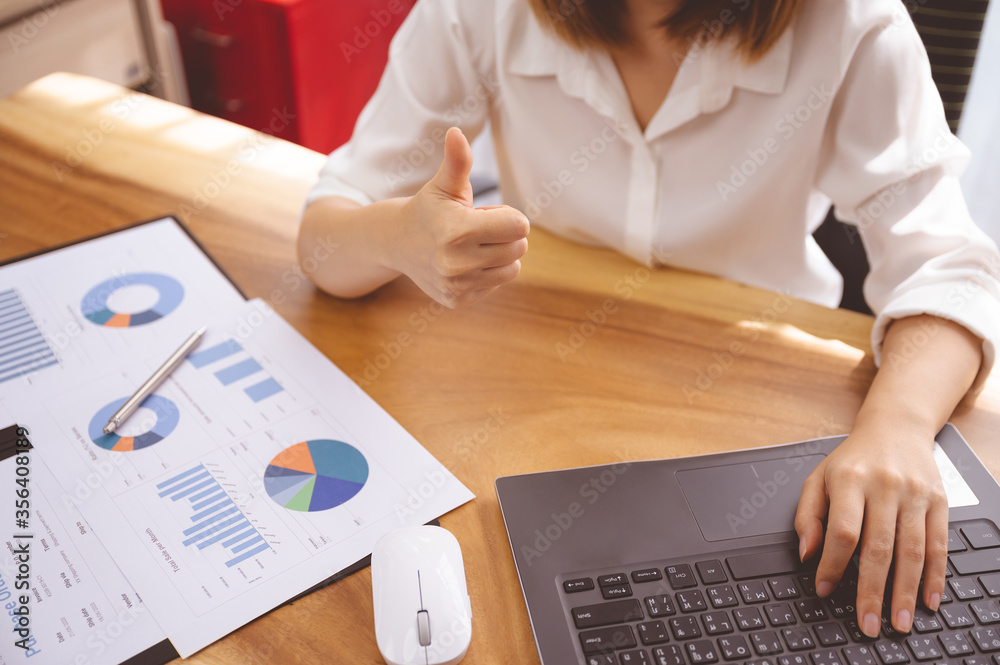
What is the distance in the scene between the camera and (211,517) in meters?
0.51

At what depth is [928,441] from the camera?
56cm

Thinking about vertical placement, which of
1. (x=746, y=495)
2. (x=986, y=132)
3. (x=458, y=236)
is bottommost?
(x=986, y=132)

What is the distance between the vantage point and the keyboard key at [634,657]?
436 millimetres

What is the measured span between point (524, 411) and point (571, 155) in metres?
0.38

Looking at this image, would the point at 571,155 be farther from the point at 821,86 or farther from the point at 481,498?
the point at 481,498

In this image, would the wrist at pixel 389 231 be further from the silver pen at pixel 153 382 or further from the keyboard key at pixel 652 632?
the keyboard key at pixel 652 632

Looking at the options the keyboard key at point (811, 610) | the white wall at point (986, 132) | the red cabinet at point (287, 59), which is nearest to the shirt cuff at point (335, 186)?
the keyboard key at point (811, 610)

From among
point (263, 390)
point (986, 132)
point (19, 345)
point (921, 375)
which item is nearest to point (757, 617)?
point (921, 375)

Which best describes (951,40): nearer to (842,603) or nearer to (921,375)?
(921,375)

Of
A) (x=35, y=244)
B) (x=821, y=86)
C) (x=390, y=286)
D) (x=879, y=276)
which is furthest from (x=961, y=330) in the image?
(x=35, y=244)

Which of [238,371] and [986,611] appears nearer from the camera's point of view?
[986,611]

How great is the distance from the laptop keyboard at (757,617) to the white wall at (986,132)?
135 centimetres

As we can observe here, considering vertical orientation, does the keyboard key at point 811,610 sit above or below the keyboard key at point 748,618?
below

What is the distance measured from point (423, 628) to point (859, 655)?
258mm
